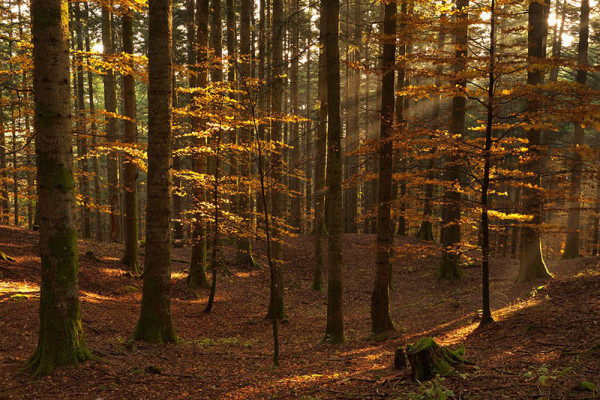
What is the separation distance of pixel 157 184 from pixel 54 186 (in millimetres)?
2220

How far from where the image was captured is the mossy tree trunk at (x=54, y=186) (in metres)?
5.61

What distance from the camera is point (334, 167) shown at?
8.96 m

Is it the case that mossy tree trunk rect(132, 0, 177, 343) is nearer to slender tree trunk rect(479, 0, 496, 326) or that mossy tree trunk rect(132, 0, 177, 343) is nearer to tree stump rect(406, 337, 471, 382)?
tree stump rect(406, 337, 471, 382)

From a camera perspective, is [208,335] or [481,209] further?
[208,335]

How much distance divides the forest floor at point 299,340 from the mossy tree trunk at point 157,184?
620mm

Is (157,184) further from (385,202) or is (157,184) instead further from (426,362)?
(426,362)

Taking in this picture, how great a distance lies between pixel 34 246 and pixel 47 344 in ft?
30.6

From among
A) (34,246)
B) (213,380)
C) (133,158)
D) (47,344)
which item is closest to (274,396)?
(213,380)

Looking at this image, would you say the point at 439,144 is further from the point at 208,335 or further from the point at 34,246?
the point at 34,246

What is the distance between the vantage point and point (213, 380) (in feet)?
21.5

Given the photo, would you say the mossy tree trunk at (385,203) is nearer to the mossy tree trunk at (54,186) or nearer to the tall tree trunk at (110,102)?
the mossy tree trunk at (54,186)

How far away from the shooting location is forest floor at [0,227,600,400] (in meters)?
5.28

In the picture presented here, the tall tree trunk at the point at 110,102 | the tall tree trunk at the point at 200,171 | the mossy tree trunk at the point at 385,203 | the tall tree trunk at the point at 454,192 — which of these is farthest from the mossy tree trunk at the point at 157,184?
the tall tree trunk at the point at 110,102

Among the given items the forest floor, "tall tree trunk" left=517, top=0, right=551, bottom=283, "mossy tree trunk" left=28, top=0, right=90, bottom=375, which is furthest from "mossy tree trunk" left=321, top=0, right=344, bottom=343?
"tall tree trunk" left=517, top=0, right=551, bottom=283
